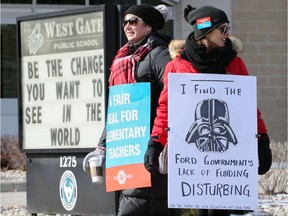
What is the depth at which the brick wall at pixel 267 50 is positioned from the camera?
20391 mm

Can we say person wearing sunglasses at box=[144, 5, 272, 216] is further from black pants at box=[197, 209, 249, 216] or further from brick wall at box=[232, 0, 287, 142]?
brick wall at box=[232, 0, 287, 142]

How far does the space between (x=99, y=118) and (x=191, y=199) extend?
391cm

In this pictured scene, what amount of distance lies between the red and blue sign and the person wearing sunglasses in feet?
1.04

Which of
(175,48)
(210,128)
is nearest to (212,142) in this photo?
(210,128)

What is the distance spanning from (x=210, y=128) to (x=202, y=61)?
0.35m

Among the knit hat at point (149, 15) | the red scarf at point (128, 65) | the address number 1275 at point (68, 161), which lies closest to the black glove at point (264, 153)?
the red scarf at point (128, 65)

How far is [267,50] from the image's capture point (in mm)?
20672

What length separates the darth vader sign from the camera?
5.34 meters

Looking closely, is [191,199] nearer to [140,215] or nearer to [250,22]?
[140,215]

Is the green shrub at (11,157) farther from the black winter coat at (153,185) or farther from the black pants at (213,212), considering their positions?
the black pants at (213,212)

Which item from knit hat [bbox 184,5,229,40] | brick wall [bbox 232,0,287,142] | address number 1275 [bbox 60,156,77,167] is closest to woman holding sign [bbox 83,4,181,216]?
knit hat [bbox 184,5,229,40]

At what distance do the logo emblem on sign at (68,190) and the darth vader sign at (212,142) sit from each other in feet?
13.4

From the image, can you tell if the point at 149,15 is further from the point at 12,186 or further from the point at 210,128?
the point at 12,186

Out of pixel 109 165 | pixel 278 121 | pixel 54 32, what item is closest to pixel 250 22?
pixel 278 121
